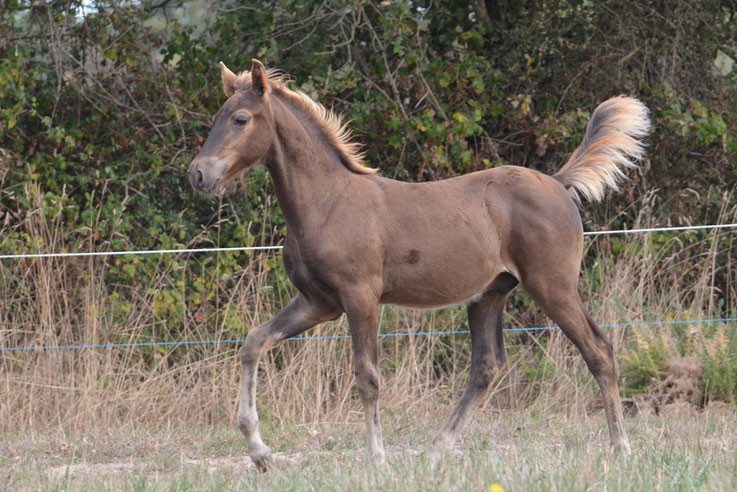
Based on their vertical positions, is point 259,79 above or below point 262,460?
above

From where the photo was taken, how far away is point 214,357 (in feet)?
26.1

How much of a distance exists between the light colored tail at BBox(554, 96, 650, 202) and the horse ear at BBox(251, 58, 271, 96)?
2.03 metres

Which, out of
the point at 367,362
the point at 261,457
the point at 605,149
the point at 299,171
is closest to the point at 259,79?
the point at 299,171

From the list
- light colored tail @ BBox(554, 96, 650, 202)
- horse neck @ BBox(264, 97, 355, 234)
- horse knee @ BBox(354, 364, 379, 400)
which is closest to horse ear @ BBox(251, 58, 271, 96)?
horse neck @ BBox(264, 97, 355, 234)

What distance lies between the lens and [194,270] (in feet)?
32.0

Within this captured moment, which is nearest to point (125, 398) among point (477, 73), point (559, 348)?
point (559, 348)

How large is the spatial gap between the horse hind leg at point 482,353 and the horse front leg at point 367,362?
2.36 ft

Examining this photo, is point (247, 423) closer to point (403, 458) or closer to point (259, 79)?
point (403, 458)

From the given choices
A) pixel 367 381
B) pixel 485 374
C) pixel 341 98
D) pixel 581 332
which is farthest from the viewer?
pixel 341 98

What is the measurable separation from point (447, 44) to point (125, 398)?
5051 mm

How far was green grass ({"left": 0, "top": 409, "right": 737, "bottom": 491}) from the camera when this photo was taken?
3.94 m

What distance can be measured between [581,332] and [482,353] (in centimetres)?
70

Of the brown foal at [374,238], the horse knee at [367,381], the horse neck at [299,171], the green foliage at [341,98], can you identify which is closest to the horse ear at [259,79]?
the brown foal at [374,238]

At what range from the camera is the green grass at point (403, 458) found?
155 inches
